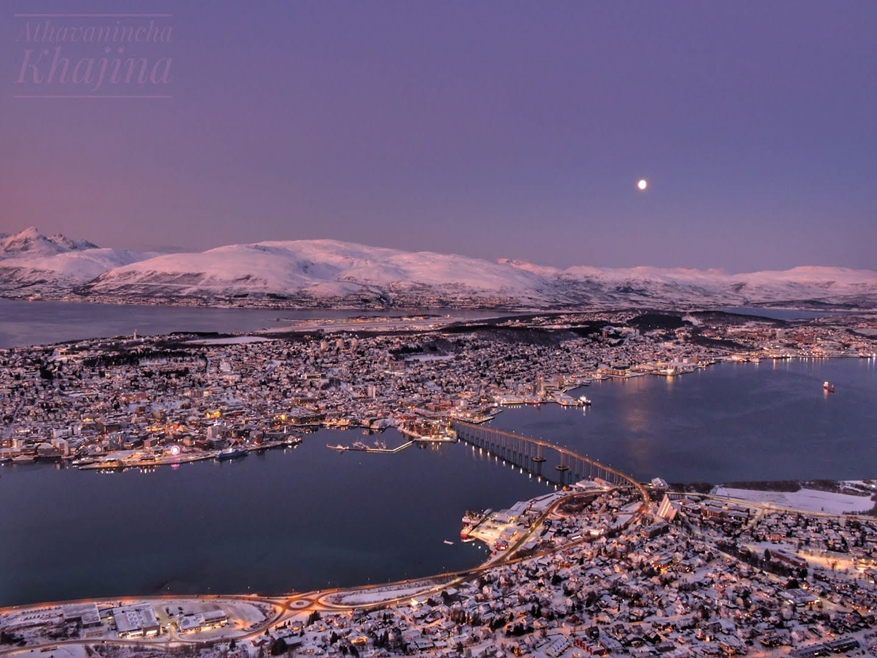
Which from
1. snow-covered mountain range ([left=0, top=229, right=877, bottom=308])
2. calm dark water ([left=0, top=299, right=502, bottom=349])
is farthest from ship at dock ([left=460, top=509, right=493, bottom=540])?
snow-covered mountain range ([left=0, top=229, right=877, bottom=308])

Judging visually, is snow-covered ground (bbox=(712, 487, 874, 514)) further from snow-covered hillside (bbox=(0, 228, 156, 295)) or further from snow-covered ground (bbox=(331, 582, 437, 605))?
snow-covered hillside (bbox=(0, 228, 156, 295))

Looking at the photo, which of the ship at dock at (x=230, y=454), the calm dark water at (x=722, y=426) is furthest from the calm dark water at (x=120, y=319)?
the calm dark water at (x=722, y=426)

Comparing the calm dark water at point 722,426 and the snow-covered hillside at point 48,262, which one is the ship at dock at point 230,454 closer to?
the calm dark water at point 722,426

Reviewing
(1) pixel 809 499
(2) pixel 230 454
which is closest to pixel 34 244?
(2) pixel 230 454

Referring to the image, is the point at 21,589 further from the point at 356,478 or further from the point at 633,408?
the point at 633,408

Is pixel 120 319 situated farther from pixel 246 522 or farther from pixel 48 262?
pixel 48 262

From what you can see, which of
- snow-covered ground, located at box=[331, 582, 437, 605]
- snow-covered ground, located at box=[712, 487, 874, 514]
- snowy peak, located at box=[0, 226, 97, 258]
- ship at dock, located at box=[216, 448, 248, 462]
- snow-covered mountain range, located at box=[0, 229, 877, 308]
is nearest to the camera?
snow-covered ground, located at box=[331, 582, 437, 605]
